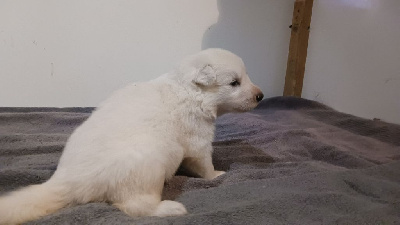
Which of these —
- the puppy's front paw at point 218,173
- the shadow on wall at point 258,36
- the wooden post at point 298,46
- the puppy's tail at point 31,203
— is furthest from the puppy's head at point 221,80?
the wooden post at point 298,46

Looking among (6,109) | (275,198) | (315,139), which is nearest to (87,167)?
(275,198)

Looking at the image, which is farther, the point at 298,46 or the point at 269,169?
the point at 298,46

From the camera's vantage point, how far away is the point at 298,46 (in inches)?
123

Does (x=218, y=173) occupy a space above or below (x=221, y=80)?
below

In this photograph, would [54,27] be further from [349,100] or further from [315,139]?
[349,100]

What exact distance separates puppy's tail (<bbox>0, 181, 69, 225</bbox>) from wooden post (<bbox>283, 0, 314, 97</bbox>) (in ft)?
7.98

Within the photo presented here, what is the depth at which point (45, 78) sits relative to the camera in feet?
8.90

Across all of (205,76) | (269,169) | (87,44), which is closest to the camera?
(205,76)

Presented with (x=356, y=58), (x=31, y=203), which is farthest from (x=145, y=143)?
(x=356, y=58)

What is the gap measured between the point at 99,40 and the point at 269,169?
171cm

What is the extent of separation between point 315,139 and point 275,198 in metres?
0.97

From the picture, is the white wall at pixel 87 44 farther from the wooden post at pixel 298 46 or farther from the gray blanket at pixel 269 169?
the wooden post at pixel 298 46

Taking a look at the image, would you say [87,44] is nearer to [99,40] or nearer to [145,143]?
[99,40]

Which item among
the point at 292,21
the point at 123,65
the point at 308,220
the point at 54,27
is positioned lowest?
the point at 308,220
